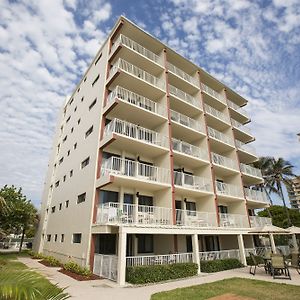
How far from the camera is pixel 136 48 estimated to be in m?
21.1

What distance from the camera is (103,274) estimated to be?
521 inches

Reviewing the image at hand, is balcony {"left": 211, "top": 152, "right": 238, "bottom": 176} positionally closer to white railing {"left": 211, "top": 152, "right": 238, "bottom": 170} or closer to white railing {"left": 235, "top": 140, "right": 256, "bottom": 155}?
white railing {"left": 211, "top": 152, "right": 238, "bottom": 170}

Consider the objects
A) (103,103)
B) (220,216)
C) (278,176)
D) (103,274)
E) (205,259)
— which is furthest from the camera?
(278,176)

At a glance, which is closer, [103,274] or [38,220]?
[103,274]

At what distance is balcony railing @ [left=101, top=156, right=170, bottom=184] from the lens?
1633 centimetres

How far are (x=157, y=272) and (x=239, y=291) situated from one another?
4178 mm

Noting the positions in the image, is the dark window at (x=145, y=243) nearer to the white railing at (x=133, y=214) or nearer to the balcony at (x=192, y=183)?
the white railing at (x=133, y=214)

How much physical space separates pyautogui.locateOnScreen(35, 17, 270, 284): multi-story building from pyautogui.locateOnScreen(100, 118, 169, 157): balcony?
0.08 metres

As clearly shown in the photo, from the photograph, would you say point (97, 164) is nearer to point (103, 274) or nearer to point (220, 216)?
point (103, 274)

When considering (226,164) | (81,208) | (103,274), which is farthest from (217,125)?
(103,274)

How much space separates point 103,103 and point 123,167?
549cm

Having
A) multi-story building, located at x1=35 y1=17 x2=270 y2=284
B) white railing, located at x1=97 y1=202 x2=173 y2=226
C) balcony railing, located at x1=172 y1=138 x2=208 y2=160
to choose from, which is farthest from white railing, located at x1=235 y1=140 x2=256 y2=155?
white railing, located at x1=97 y1=202 x2=173 y2=226

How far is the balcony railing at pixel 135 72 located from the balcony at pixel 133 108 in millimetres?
1619

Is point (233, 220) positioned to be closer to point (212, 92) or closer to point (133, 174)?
point (133, 174)
